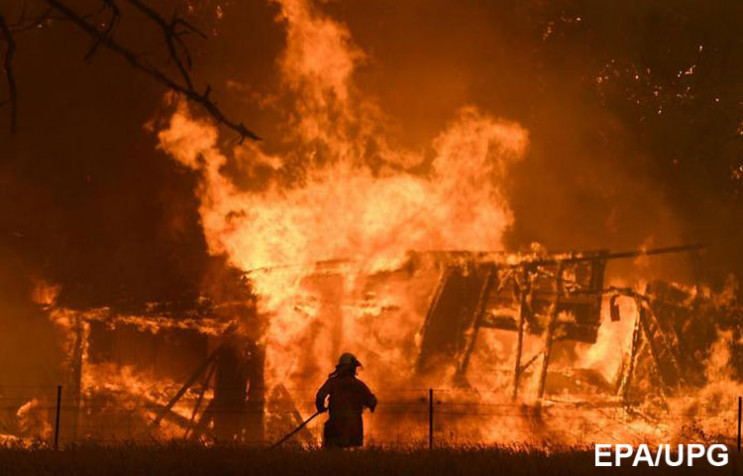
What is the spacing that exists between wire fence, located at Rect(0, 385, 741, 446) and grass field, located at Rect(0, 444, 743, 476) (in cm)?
661

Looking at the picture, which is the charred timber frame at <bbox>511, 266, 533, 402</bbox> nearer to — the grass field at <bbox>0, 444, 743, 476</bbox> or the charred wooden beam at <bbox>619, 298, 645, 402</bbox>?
the charred wooden beam at <bbox>619, 298, 645, 402</bbox>

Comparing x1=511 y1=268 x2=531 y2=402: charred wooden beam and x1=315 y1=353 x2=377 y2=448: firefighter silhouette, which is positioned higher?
x1=511 y1=268 x2=531 y2=402: charred wooden beam

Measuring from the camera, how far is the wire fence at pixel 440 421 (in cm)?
1633

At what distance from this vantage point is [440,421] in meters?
16.7

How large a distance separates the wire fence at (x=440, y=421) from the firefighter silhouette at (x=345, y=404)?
16.8 ft

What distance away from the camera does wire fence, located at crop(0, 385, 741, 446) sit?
16.3m

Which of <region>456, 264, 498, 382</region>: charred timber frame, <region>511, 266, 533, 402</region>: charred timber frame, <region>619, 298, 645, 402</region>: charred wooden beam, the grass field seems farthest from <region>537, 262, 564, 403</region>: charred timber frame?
the grass field

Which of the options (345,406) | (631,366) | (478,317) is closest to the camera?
(345,406)

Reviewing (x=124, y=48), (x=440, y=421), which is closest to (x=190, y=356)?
(x=440, y=421)

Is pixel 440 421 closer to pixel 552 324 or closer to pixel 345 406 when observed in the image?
pixel 552 324

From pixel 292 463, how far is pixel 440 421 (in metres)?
8.21

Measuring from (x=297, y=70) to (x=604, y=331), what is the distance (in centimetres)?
794

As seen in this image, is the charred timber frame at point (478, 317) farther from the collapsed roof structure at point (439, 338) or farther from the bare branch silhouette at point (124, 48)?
the bare branch silhouette at point (124, 48)

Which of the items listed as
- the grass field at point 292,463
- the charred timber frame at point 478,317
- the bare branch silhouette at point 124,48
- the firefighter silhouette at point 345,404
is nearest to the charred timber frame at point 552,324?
the charred timber frame at point 478,317
